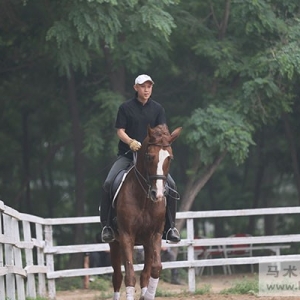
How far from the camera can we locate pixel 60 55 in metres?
18.5

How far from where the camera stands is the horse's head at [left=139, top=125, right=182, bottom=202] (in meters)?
10.3

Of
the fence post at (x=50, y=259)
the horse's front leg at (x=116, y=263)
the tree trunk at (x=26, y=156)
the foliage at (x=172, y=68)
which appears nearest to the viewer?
the horse's front leg at (x=116, y=263)

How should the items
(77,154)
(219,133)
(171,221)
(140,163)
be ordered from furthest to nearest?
(77,154), (219,133), (171,221), (140,163)

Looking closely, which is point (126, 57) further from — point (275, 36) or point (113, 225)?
point (113, 225)

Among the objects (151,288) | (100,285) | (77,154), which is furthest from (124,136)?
(77,154)

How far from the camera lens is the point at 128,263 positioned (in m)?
10.8

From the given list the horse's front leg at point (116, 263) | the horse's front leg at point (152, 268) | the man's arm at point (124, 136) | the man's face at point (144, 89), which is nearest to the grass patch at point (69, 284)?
the horse's front leg at point (116, 263)

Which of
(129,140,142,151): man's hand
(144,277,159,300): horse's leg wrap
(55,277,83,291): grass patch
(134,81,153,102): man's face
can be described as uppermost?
(134,81,153,102): man's face

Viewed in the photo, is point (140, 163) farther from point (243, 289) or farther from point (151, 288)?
point (243, 289)

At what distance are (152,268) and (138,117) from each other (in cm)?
185

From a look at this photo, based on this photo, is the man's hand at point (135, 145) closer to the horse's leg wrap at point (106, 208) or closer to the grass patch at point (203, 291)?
the horse's leg wrap at point (106, 208)

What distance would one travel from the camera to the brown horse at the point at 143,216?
10.6 m

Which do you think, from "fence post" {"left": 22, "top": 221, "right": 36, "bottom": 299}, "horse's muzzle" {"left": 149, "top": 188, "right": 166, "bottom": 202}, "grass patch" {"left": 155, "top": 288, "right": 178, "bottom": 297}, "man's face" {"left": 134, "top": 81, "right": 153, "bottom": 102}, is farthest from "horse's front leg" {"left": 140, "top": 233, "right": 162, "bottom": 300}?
"grass patch" {"left": 155, "top": 288, "right": 178, "bottom": 297}

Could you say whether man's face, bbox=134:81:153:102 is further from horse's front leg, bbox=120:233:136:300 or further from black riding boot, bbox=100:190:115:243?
horse's front leg, bbox=120:233:136:300
